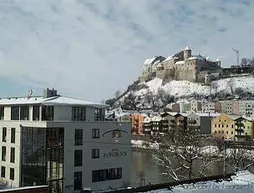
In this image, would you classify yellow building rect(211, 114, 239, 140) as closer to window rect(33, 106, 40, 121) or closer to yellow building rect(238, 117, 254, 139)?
yellow building rect(238, 117, 254, 139)

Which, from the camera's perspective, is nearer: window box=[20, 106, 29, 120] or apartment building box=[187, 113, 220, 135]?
window box=[20, 106, 29, 120]

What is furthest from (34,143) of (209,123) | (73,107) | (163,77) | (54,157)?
(163,77)

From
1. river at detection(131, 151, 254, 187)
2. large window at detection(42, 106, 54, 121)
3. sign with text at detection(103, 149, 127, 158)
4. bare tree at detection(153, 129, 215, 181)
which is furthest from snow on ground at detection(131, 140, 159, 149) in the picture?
large window at detection(42, 106, 54, 121)

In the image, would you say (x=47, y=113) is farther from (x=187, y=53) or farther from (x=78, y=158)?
(x=187, y=53)

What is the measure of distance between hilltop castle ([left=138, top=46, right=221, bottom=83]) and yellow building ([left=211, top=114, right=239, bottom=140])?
4061 centimetres

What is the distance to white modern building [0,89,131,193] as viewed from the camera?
1590 cm

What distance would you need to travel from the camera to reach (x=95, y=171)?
17.1 meters

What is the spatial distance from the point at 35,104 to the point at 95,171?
4077 mm

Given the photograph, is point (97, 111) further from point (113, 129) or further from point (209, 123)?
point (209, 123)

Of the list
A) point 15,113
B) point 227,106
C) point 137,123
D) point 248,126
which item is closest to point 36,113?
point 15,113

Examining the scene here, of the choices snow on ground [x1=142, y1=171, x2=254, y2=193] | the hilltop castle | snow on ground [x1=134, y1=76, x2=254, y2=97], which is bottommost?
snow on ground [x1=142, y1=171, x2=254, y2=193]

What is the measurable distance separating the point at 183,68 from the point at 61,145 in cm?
8353

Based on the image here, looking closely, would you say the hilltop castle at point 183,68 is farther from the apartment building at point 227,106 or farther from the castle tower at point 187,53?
the apartment building at point 227,106

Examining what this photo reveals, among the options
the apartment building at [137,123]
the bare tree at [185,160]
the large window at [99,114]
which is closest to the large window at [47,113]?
the large window at [99,114]
